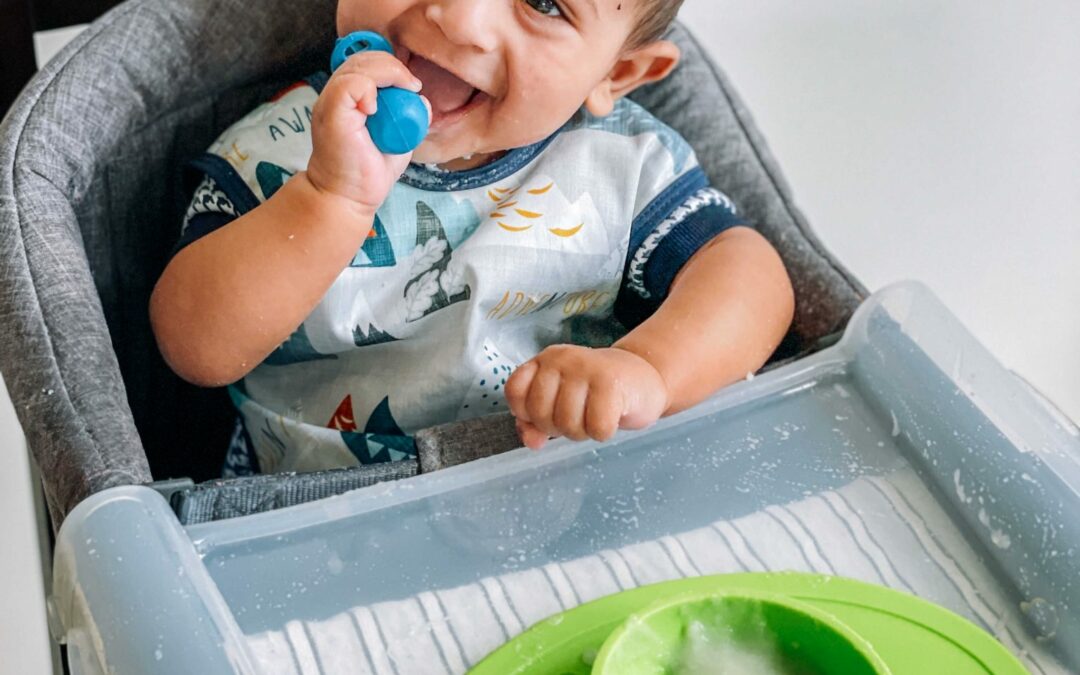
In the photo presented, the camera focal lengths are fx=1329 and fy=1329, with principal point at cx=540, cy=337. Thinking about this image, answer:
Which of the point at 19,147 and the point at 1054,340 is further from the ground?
the point at 19,147

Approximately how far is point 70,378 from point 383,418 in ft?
0.77

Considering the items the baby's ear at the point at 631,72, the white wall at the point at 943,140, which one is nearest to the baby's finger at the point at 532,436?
the baby's ear at the point at 631,72

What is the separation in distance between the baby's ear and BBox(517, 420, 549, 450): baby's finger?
24 cm

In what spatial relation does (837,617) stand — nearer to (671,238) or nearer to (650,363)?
(650,363)

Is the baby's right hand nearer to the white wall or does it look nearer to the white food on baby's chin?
the white food on baby's chin

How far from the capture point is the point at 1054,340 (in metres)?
1.28

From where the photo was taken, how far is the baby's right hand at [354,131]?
0.65 meters

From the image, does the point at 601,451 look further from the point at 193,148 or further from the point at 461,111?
the point at 193,148

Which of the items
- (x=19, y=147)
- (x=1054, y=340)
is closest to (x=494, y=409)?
(x=19, y=147)

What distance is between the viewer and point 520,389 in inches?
26.3

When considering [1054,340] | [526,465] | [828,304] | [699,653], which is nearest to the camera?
[699,653]

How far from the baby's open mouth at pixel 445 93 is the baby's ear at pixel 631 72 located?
10 cm

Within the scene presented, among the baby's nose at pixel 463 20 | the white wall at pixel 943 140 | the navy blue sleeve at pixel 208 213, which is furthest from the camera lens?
the white wall at pixel 943 140

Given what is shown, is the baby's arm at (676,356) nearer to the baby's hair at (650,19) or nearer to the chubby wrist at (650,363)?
the chubby wrist at (650,363)
